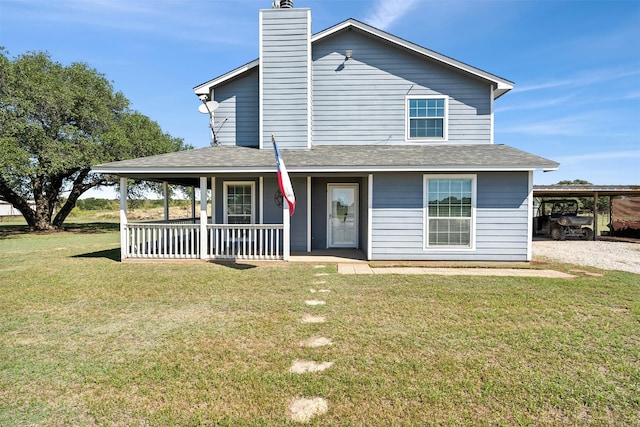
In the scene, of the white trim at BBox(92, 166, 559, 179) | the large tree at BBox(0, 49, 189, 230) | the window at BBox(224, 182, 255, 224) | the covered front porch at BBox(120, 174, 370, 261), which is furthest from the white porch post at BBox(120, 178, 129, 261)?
the large tree at BBox(0, 49, 189, 230)

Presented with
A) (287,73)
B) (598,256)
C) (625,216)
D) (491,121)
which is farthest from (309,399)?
(625,216)

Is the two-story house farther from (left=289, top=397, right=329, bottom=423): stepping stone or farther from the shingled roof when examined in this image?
(left=289, top=397, right=329, bottom=423): stepping stone

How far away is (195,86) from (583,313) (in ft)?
39.8

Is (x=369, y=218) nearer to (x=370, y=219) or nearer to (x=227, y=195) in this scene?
(x=370, y=219)

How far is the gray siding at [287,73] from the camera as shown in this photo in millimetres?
10789

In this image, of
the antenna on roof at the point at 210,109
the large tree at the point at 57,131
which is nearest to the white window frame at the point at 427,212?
the antenna on roof at the point at 210,109

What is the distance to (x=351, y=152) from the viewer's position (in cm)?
1034

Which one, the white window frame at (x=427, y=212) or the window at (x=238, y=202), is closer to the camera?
the white window frame at (x=427, y=212)

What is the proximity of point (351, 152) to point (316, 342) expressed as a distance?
722 centimetres

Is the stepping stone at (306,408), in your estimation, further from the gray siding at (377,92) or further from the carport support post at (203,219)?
the gray siding at (377,92)

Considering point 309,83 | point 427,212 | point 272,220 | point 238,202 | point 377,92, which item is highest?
point 309,83

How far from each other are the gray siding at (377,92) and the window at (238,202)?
2919 mm

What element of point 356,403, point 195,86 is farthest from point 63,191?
point 356,403

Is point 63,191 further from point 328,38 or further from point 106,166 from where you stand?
point 328,38
